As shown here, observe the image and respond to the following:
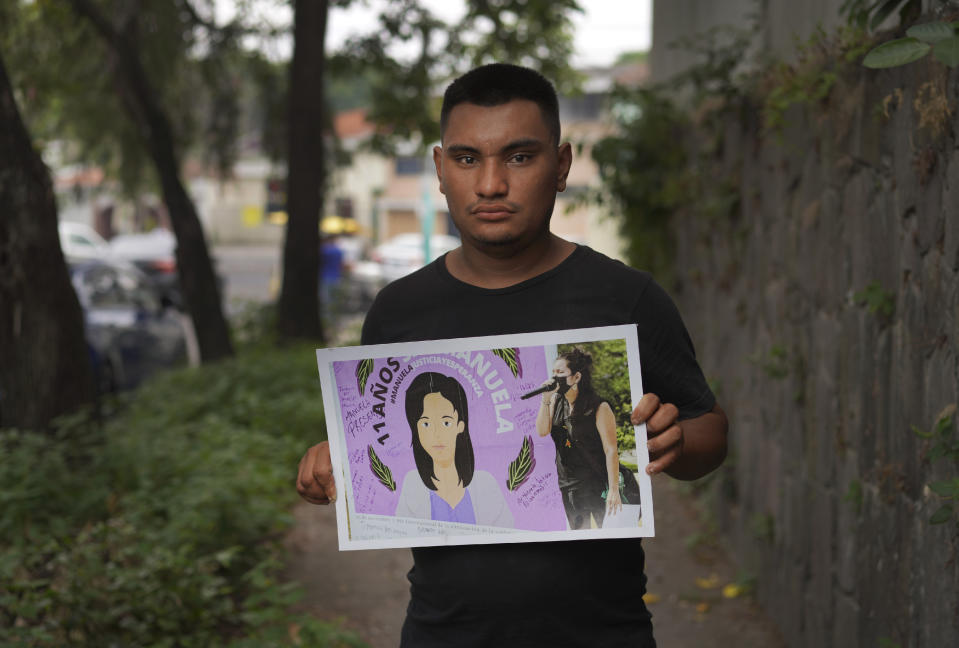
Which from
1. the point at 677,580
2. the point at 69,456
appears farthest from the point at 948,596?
the point at 69,456

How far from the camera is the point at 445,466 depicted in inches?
88.5

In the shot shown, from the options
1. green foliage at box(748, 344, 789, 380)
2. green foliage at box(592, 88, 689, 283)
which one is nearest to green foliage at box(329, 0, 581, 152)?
green foliage at box(592, 88, 689, 283)

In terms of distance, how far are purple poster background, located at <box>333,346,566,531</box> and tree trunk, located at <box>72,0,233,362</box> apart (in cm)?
1075

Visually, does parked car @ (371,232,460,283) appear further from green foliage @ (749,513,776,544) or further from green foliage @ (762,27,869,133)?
green foliage @ (762,27,869,133)

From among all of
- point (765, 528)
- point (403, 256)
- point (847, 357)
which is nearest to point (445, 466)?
point (847, 357)

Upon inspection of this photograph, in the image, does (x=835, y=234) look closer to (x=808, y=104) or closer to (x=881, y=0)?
(x=808, y=104)

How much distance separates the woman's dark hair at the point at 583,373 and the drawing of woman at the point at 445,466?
0.22 meters

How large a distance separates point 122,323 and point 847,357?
904 cm

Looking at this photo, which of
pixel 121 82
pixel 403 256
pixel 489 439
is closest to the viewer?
pixel 489 439

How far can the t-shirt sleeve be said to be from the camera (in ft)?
7.39

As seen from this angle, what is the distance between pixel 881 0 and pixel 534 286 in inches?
73.1

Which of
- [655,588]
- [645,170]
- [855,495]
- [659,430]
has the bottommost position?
[655,588]

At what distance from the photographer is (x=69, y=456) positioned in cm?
648

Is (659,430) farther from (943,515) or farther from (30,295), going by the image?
(30,295)
